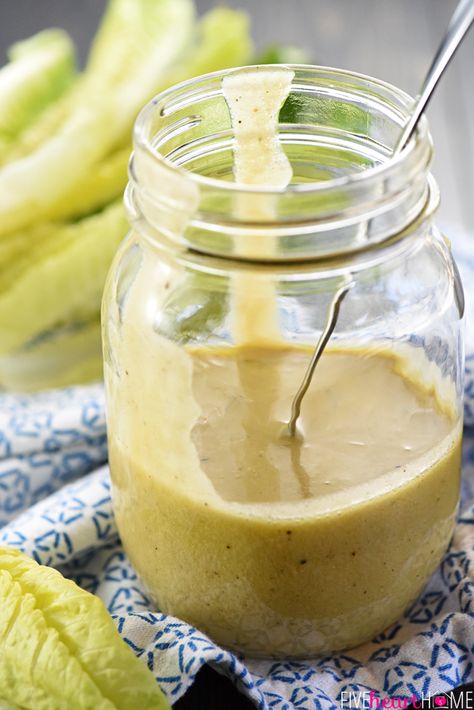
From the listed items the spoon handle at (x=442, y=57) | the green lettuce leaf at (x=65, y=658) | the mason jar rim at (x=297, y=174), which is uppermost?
the spoon handle at (x=442, y=57)

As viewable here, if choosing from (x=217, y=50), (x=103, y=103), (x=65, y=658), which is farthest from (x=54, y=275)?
(x=65, y=658)

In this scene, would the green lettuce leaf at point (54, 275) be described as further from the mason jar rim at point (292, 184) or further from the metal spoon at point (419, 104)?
the metal spoon at point (419, 104)

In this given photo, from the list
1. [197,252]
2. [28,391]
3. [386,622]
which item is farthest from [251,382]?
[28,391]

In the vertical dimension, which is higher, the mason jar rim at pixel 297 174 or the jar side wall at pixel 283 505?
the mason jar rim at pixel 297 174

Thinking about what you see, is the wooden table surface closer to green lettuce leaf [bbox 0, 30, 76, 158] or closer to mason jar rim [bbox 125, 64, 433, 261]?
green lettuce leaf [bbox 0, 30, 76, 158]

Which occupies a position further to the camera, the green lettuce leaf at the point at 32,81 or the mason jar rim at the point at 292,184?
the green lettuce leaf at the point at 32,81

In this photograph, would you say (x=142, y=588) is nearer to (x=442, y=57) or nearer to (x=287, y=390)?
(x=287, y=390)

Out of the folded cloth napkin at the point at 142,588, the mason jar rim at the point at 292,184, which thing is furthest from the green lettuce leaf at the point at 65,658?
the mason jar rim at the point at 292,184
